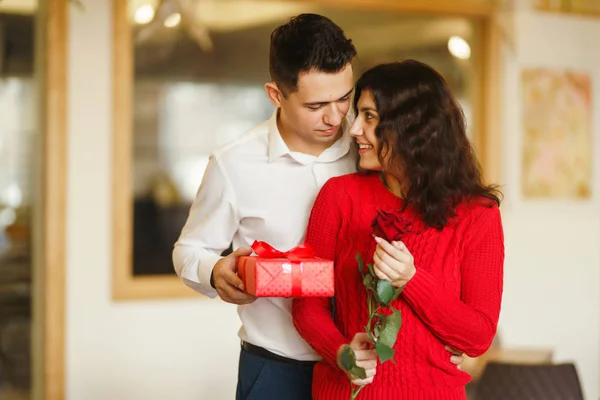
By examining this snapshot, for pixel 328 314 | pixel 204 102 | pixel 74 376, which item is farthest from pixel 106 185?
pixel 204 102

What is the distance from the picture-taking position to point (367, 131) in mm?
1915

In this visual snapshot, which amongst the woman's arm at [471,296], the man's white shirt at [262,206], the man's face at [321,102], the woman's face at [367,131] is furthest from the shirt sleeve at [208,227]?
the woman's arm at [471,296]

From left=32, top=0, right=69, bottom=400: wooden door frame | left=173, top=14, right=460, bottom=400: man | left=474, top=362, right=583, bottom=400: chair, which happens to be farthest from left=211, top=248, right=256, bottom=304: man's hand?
left=32, top=0, right=69, bottom=400: wooden door frame

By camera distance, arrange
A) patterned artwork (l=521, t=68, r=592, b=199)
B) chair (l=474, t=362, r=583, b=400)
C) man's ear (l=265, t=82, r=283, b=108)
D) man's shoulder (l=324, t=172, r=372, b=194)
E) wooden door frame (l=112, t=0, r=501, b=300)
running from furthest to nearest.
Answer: patterned artwork (l=521, t=68, r=592, b=199)
wooden door frame (l=112, t=0, r=501, b=300)
chair (l=474, t=362, r=583, b=400)
man's ear (l=265, t=82, r=283, b=108)
man's shoulder (l=324, t=172, r=372, b=194)

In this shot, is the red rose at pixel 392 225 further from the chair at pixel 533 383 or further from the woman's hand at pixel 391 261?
the chair at pixel 533 383

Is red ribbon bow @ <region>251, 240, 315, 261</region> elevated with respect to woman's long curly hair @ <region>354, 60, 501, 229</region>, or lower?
lower

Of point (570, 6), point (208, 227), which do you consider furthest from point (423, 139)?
point (570, 6)

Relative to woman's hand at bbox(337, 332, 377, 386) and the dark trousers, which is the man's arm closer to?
the dark trousers

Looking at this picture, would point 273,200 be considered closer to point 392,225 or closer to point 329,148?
point 329,148

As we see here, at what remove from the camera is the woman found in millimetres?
1855

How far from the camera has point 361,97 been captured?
76.2 inches

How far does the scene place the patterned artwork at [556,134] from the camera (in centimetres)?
465

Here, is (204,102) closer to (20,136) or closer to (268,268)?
(20,136)

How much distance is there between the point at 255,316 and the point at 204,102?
5.28 metres
